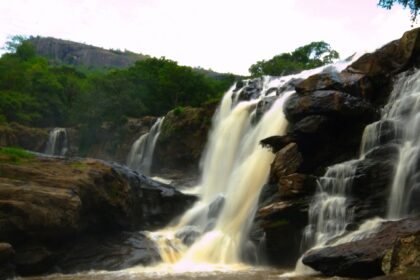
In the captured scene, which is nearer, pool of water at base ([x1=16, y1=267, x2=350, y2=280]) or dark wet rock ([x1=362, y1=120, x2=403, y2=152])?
pool of water at base ([x1=16, y1=267, x2=350, y2=280])

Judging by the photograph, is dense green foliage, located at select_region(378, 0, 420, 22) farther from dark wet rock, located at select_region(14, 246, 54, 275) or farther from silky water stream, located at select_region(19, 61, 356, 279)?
dark wet rock, located at select_region(14, 246, 54, 275)

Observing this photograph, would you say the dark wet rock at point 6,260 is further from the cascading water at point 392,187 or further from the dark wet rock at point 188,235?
the cascading water at point 392,187

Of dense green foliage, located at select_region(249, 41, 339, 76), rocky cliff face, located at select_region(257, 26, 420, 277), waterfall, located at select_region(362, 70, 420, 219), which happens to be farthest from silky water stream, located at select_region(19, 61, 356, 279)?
dense green foliage, located at select_region(249, 41, 339, 76)

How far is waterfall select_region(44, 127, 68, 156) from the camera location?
47.6 metres

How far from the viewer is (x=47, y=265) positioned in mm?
16703

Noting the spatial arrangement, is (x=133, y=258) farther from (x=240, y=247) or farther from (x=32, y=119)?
(x=32, y=119)

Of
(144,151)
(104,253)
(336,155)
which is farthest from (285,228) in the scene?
(144,151)

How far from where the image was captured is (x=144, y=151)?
4009cm

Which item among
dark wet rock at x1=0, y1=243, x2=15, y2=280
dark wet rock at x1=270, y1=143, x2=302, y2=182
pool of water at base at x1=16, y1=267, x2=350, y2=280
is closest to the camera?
dark wet rock at x1=0, y1=243, x2=15, y2=280

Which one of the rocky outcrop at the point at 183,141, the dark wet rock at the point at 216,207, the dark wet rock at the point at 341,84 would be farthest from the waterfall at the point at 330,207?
the rocky outcrop at the point at 183,141

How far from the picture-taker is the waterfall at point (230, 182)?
19.1 meters

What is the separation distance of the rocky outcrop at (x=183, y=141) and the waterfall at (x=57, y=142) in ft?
45.6

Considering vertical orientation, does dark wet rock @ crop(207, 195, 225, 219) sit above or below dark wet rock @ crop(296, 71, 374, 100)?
below

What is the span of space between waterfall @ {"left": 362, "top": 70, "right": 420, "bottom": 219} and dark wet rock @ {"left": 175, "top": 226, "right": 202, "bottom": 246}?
7.81 meters
